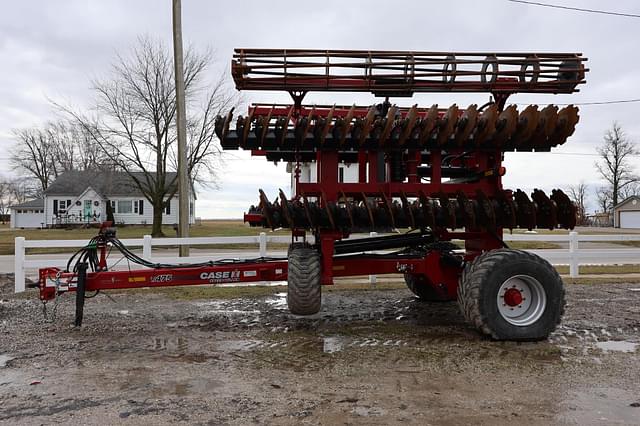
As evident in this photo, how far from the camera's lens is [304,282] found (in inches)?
232

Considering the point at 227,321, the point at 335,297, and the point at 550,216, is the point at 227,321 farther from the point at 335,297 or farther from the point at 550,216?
the point at 550,216

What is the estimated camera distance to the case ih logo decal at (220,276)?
637 cm

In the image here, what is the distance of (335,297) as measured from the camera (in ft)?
30.1

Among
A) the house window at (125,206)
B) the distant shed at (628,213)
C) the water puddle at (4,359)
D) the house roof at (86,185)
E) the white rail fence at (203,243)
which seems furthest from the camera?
the distant shed at (628,213)

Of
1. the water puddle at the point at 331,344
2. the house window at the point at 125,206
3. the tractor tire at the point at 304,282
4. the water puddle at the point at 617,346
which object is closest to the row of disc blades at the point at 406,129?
the tractor tire at the point at 304,282

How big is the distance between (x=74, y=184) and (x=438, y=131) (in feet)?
165

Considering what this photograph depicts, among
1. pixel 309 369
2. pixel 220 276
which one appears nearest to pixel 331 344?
pixel 309 369

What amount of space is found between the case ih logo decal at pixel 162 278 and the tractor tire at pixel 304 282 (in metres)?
1.53

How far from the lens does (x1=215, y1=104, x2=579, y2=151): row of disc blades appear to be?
19.5ft

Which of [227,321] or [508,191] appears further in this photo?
[227,321]

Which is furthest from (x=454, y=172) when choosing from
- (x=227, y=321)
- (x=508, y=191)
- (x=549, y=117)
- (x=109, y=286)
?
(x=109, y=286)

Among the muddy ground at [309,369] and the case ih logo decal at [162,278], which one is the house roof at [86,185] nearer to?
the muddy ground at [309,369]

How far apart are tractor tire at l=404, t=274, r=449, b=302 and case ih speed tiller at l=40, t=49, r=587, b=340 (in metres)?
1.64

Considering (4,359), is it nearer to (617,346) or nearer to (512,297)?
(512,297)
